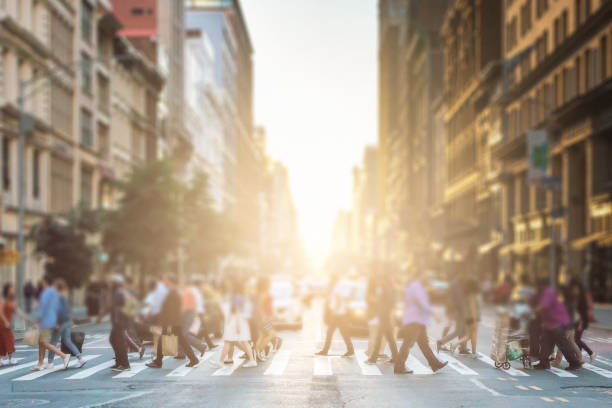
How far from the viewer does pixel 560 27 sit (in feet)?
175

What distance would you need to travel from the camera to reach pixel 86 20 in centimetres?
5538

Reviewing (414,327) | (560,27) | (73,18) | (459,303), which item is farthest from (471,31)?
(414,327)

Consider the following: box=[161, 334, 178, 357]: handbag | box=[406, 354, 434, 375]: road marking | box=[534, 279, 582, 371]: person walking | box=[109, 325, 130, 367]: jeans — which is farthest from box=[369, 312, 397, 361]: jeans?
box=[109, 325, 130, 367]: jeans

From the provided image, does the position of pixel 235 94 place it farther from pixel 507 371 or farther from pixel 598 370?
pixel 507 371

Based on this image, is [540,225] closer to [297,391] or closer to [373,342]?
[373,342]

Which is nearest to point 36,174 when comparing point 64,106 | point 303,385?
point 64,106

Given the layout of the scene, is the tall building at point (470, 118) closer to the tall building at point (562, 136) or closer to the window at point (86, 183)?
the tall building at point (562, 136)

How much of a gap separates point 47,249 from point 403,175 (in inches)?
4239

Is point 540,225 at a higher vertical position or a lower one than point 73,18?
lower

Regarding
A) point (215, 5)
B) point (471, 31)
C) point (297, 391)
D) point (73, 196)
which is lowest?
point (297, 391)

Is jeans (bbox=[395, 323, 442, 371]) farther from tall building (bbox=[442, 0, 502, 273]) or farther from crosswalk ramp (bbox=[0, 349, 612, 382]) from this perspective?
tall building (bbox=[442, 0, 502, 273])

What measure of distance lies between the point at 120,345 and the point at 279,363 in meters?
3.35

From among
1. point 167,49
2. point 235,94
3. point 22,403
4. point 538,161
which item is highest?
point 235,94

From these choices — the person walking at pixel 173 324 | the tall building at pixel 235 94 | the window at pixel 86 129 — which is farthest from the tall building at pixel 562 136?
the tall building at pixel 235 94
